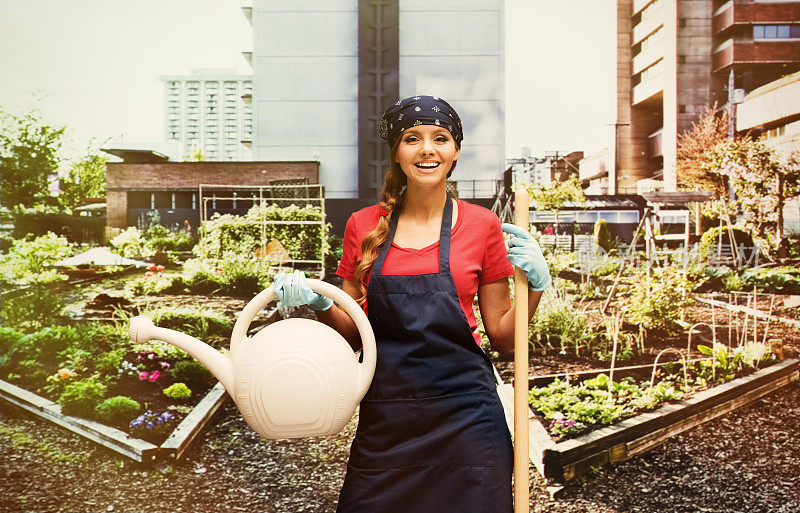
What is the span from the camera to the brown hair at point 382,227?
164 centimetres

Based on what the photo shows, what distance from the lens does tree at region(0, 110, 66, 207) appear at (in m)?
3.81

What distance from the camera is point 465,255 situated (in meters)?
1.63

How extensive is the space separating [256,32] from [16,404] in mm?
2441

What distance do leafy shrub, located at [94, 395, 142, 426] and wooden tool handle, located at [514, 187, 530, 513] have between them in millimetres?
2325

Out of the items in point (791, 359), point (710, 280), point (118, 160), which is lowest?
point (791, 359)

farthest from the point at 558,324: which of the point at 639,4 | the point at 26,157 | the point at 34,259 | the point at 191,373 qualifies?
the point at 26,157

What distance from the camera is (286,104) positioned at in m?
3.67

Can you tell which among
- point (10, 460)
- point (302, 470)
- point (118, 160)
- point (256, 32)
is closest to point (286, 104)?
point (256, 32)

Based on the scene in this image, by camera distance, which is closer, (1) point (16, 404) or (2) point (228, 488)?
(2) point (228, 488)

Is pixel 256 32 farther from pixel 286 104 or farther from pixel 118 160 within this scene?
pixel 118 160

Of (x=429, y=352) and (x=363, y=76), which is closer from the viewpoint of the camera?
(x=429, y=352)

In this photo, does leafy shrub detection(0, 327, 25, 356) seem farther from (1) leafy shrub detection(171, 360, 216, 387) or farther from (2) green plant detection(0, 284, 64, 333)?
(1) leafy shrub detection(171, 360, 216, 387)

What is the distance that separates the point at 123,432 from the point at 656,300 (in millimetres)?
2873

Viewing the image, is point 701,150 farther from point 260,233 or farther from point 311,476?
point 311,476
